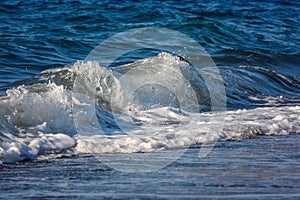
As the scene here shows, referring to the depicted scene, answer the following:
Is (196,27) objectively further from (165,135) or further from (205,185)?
(205,185)

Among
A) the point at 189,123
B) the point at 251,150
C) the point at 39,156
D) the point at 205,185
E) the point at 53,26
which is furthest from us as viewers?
the point at 53,26

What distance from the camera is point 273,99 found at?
9.16 m

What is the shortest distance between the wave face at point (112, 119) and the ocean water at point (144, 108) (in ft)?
0.05

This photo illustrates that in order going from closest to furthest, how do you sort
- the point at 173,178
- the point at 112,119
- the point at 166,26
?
the point at 173,178 < the point at 112,119 < the point at 166,26

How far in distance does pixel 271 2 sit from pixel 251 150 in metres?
17.4

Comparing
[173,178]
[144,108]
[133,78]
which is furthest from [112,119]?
[173,178]

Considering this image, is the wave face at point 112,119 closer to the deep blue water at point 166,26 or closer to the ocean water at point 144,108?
the ocean water at point 144,108

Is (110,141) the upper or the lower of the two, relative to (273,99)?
upper

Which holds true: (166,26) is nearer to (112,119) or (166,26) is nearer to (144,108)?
(144,108)

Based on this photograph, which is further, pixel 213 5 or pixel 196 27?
pixel 213 5

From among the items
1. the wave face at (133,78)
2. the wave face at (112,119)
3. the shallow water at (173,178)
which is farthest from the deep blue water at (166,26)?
the shallow water at (173,178)

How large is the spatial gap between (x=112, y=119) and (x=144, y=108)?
72 cm

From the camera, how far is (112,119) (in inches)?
256

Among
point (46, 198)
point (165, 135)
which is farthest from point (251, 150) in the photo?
point (46, 198)
